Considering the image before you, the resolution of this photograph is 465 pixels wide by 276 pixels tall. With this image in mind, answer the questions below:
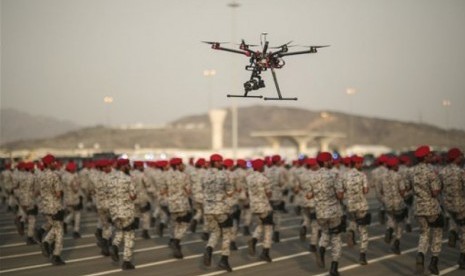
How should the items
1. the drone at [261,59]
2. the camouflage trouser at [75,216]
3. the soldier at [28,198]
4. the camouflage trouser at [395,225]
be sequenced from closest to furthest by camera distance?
the drone at [261,59], the camouflage trouser at [395,225], the soldier at [28,198], the camouflage trouser at [75,216]

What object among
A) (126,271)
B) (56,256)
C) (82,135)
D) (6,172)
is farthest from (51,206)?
(82,135)

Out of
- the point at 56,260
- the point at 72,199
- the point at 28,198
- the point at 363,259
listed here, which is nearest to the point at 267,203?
the point at 363,259

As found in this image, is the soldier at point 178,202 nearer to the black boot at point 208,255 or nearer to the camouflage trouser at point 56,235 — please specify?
the black boot at point 208,255

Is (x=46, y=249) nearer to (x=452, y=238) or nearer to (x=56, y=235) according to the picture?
(x=56, y=235)

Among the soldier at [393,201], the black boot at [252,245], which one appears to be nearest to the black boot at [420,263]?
the soldier at [393,201]

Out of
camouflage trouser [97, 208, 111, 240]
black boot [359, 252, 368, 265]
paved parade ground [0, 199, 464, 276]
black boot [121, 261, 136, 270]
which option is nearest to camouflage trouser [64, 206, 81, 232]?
paved parade ground [0, 199, 464, 276]

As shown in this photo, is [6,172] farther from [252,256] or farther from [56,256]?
[252,256]

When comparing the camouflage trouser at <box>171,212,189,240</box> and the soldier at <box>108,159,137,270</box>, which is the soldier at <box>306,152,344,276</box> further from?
the soldier at <box>108,159,137,270</box>
